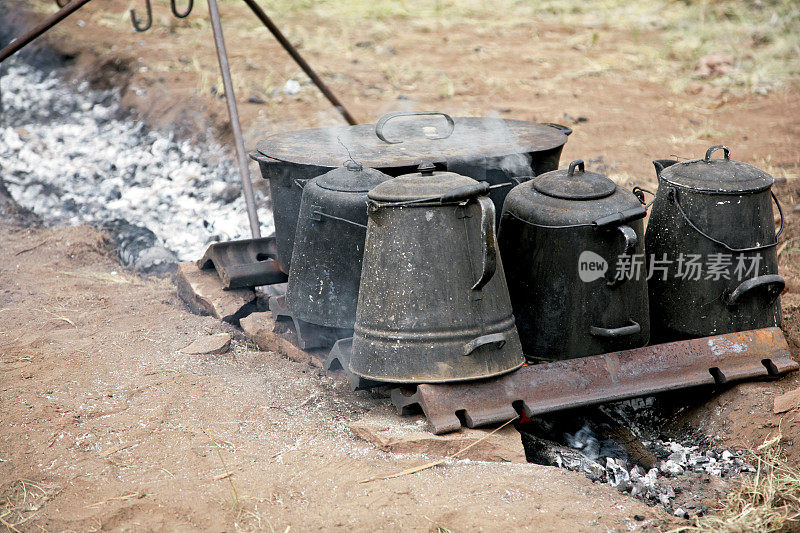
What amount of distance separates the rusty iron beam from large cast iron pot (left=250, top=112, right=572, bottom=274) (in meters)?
1.09

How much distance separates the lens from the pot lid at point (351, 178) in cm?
330

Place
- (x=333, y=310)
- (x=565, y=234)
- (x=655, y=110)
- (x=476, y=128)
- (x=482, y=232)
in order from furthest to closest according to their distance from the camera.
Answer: (x=655, y=110), (x=476, y=128), (x=333, y=310), (x=565, y=234), (x=482, y=232)

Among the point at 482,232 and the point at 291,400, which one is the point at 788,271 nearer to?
the point at 482,232

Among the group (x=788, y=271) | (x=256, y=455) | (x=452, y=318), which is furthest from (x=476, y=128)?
(x=256, y=455)

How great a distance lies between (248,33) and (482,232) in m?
7.90

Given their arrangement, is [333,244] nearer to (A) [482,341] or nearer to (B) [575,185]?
(A) [482,341]

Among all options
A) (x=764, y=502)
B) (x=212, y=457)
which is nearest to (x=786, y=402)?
(x=764, y=502)

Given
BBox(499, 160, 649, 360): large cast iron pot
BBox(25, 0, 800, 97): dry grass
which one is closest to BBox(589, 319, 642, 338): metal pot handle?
BBox(499, 160, 649, 360): large cast iron pot

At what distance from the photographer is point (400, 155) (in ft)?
12.2

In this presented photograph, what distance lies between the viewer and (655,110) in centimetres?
790

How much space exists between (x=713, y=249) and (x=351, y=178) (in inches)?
66.5

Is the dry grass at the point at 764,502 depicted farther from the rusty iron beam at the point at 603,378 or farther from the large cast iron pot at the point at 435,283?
the large cast iron pot at the point at 435,283

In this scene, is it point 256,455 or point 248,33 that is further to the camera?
point 248,33

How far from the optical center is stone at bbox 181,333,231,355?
12.0ft
